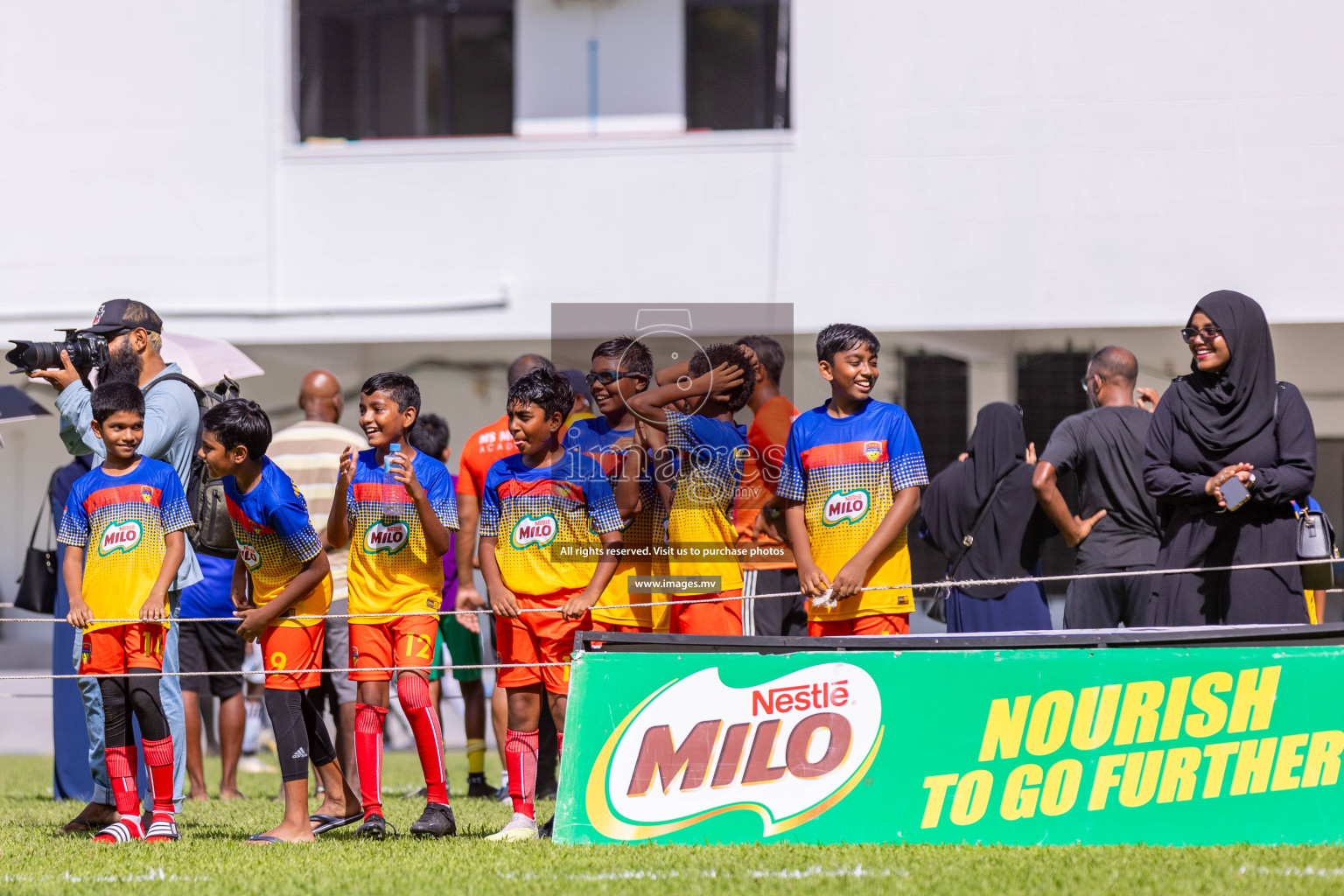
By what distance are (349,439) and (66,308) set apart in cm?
650

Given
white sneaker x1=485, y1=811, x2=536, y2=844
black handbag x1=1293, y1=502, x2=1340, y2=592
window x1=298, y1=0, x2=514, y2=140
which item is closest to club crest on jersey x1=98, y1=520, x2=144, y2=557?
white sneaker x1=485, y1=811, x2=536, y2=844

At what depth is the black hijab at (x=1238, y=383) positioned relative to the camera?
17.0 ft

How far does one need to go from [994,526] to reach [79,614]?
370 cm

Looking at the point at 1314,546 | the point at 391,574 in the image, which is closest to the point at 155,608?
the point at 391,574

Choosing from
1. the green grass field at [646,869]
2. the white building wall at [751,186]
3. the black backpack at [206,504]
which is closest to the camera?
the green grass field at [646,869]

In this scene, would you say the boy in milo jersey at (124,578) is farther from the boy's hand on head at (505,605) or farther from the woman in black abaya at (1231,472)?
the woman in black abaya at (1231,472)

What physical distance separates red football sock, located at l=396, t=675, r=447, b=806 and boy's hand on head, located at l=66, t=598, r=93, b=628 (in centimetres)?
111

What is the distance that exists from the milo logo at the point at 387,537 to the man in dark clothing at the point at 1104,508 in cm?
267

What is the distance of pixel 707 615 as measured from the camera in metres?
5.42

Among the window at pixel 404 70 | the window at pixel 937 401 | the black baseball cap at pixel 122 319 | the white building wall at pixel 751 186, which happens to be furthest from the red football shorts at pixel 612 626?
the window at pixel 404 70

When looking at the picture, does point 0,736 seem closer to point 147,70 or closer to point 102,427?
point 147,70

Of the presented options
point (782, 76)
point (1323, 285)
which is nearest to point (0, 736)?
point (782, 76)

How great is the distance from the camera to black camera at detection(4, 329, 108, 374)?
5.76 m

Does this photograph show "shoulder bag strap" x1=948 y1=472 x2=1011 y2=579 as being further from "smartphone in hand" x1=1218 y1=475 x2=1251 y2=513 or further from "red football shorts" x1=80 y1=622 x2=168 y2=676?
"red football shorts" x1=80 y1=622 x2=168 y2=676
